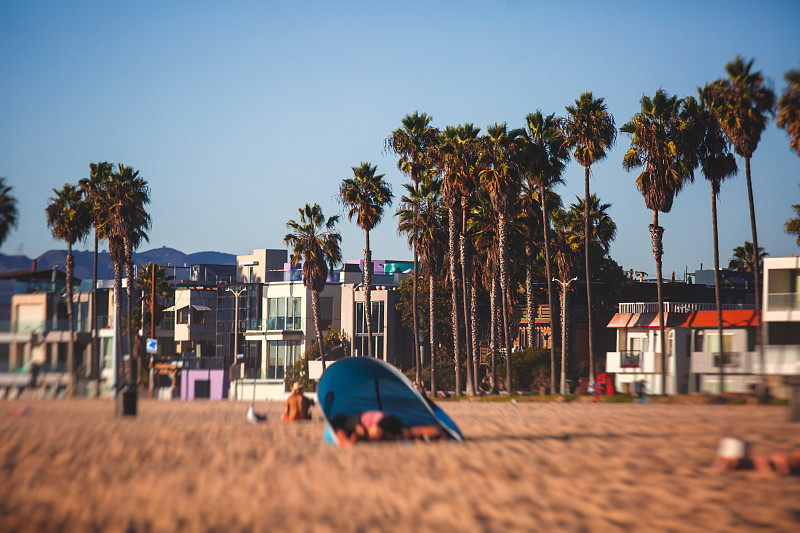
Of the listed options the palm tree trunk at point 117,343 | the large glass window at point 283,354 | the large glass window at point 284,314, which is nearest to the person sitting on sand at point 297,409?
the palm tree trunk at point 117,343

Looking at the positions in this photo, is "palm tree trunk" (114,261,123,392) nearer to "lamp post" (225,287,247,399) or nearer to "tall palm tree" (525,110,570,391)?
"tall palm tree" (525,110,570,391)

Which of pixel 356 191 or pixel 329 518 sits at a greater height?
pixel 356 191

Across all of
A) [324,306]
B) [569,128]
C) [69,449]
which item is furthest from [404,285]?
[69,449]

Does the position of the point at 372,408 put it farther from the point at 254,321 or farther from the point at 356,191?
the point at 254,321

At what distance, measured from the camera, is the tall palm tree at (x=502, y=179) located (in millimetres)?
43188

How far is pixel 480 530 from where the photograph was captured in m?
9.79

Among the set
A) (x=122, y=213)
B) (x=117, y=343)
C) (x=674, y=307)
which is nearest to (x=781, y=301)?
(x=674, y=307)

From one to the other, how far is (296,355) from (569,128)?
3290cm

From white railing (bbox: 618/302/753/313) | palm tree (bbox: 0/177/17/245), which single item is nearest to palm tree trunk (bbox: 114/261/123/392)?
palm tree (bbox: 0/177/17/245)

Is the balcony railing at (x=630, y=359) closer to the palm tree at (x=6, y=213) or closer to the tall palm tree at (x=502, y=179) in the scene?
the tall palm tree at (x=502, y=179)

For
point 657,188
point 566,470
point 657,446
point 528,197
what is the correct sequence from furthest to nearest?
point 528,197 < point 657,188 < point 657,446 < point 566,470

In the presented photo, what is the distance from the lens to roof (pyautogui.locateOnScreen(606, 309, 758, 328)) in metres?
43.6

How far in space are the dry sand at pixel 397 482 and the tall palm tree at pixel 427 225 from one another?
94.8 feet

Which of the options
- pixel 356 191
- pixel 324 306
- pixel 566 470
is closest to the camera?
Answer: pixel 566 470
